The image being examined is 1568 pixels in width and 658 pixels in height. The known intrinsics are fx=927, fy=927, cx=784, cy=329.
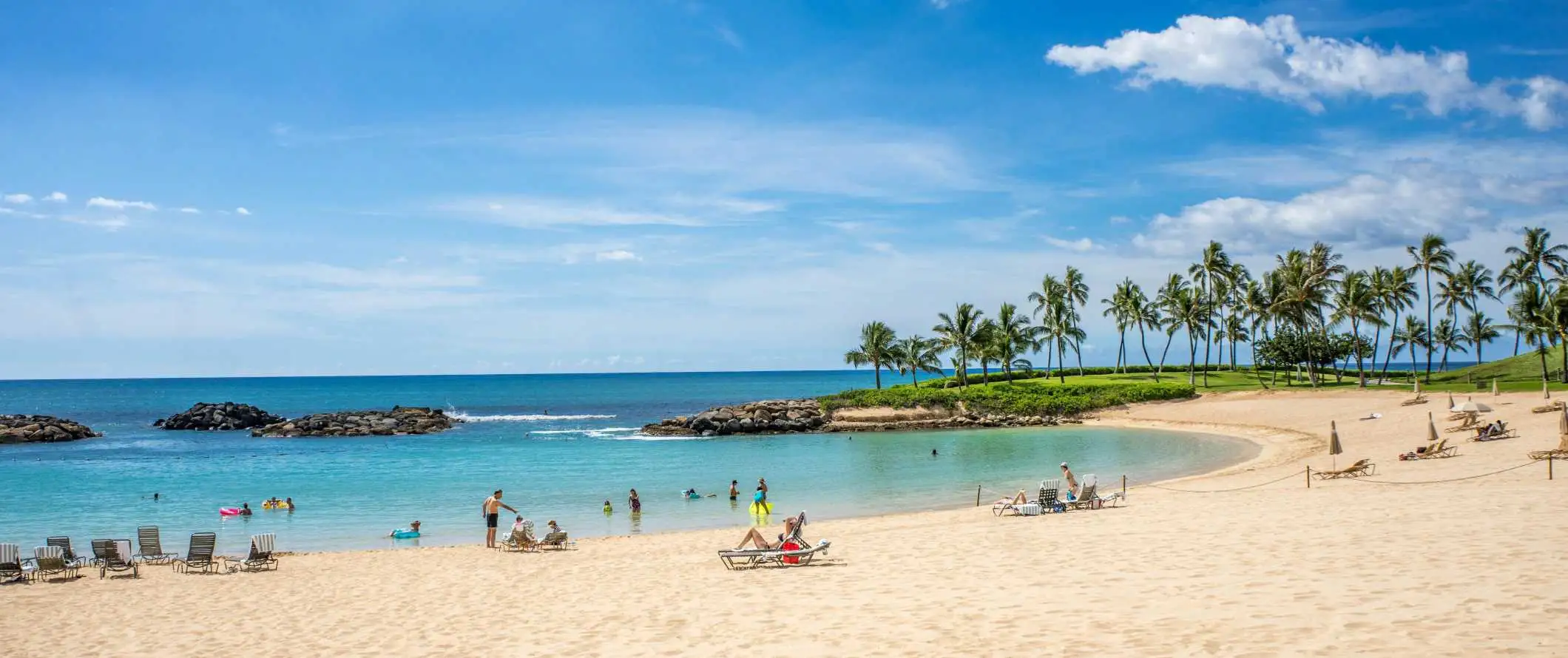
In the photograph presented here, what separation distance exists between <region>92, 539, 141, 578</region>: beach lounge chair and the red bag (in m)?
14.0

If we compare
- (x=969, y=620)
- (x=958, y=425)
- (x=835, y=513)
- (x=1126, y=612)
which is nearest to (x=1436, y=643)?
(x=1126, y=612)

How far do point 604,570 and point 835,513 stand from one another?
1215 centimetres

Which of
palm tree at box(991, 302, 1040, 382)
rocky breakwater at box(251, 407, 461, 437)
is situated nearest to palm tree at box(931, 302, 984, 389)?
palm tree at box(991, 302, 1040, 382)

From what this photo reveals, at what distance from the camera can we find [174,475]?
4825 cm

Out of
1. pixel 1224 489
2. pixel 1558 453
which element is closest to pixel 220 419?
pixel 1224 489

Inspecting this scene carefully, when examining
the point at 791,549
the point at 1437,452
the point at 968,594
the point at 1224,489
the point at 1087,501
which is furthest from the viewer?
the point at 1437,452

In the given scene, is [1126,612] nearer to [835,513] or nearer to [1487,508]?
[1487,508]

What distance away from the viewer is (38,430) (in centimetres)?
7588

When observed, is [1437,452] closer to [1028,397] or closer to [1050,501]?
[1050,501]

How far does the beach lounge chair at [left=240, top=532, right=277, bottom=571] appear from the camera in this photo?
20.6 meters

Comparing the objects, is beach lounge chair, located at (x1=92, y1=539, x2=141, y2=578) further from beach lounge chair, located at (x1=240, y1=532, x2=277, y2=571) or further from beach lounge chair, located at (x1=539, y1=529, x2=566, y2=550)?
beach lounge chair, located at (x1=539, y1=529, x2=566, y2=550)

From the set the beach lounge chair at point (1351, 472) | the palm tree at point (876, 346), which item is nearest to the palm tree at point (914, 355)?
the palm tree at point (876, 346)

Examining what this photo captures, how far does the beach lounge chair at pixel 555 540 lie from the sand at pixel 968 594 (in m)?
0.41

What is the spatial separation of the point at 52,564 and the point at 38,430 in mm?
72479
